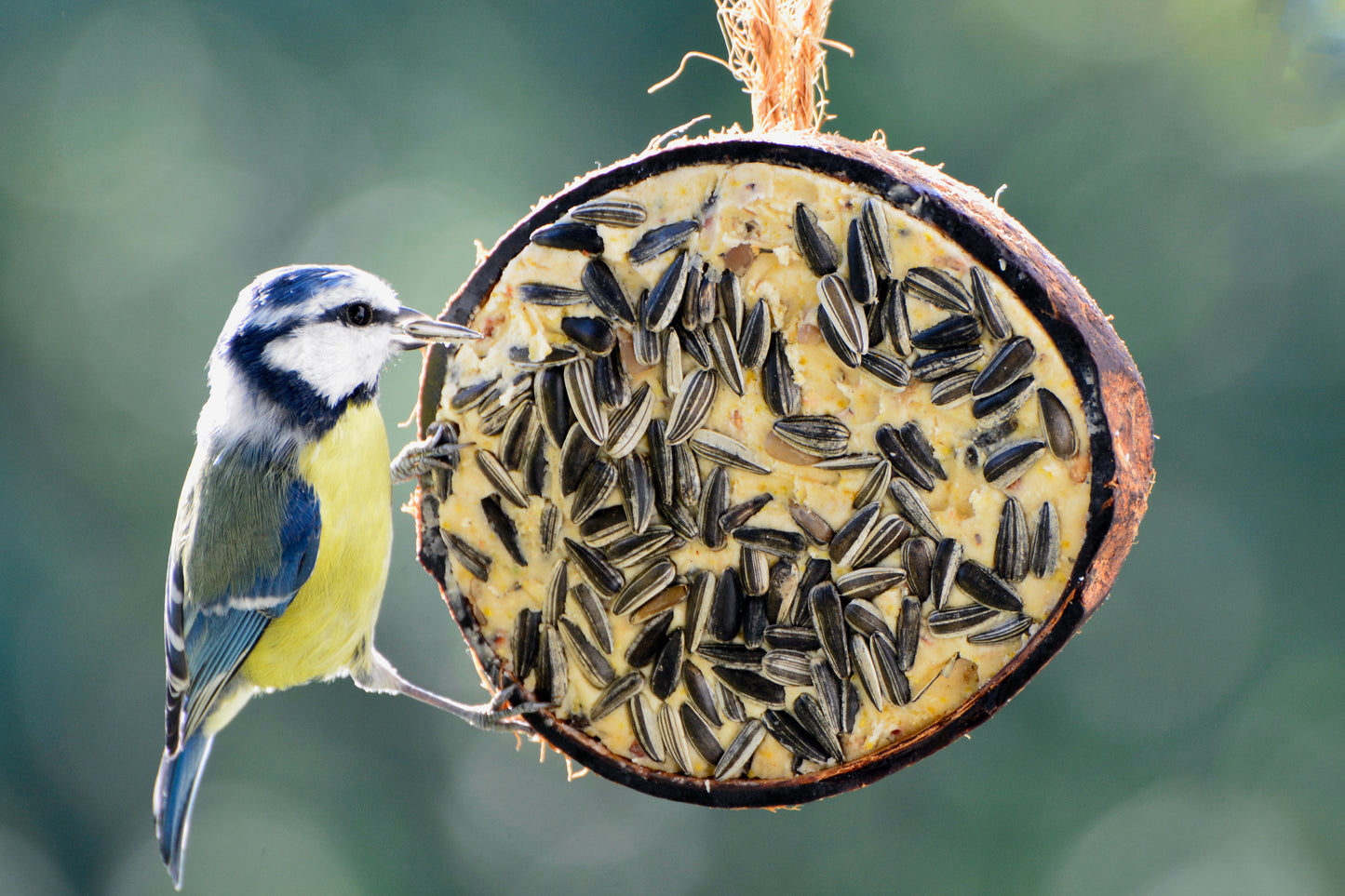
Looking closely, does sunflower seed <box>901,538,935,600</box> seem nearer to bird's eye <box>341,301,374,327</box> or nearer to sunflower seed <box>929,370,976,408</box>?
sunflower seed <box>929,370,976,408</box>

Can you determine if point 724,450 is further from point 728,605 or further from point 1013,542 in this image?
point 1013,542

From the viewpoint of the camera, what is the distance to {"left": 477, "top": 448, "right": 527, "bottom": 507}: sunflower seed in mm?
1224

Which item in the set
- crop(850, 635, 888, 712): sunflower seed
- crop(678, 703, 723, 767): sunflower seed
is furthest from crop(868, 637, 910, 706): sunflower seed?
crop(678, 703, 723, 767): sunflower seed

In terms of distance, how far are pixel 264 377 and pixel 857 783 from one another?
840 mm

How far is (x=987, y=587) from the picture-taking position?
110cm

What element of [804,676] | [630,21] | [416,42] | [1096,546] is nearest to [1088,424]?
[1096,546]

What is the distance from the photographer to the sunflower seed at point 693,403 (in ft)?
3.77

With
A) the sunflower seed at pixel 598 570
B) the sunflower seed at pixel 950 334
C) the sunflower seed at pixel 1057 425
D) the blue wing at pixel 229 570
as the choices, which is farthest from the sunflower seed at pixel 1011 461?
the blue wing at pixel 229 570

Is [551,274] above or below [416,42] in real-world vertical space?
below

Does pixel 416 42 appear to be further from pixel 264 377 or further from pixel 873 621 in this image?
pixel 873 621

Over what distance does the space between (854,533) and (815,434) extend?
11cm

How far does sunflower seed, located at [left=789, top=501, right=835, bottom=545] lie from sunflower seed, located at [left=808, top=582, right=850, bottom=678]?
5cm

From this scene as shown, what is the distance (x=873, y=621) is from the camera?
1142 millimetres

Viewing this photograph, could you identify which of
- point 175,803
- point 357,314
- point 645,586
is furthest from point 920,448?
point 175,803
